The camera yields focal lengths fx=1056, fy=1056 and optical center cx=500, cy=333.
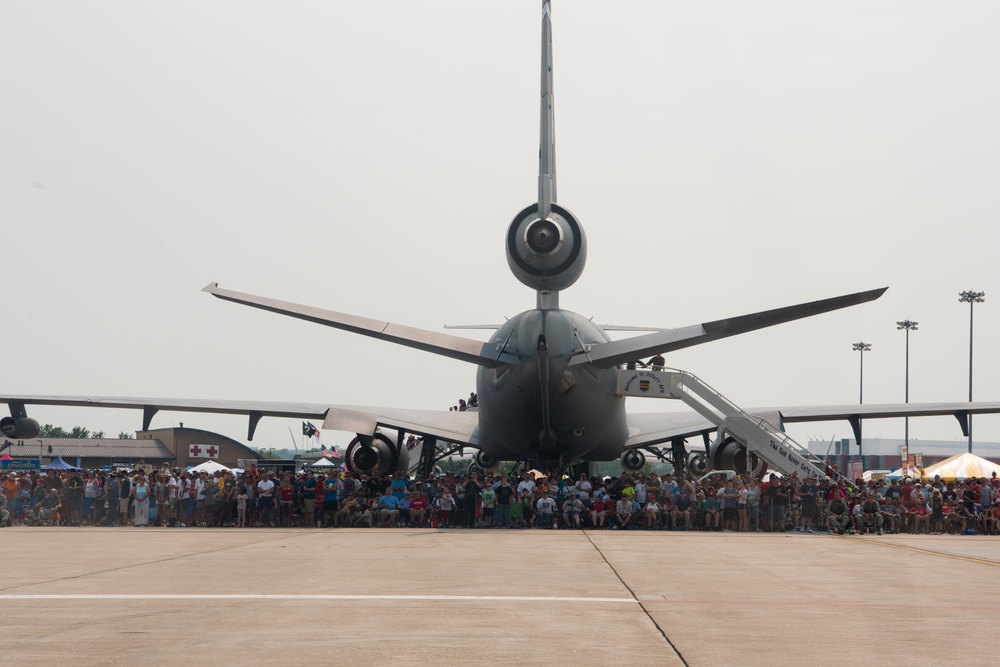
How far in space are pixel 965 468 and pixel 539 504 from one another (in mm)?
24563

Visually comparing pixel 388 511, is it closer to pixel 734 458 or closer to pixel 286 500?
pixel 286 500

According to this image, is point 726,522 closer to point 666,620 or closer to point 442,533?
point 442,533

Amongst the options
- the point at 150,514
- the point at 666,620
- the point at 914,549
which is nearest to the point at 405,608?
the point at 666,620

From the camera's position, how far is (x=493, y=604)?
1027 cm

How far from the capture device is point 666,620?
928cm

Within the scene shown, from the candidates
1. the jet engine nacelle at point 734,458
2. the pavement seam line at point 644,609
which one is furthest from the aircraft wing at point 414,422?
the pavement seam line at point 644,609

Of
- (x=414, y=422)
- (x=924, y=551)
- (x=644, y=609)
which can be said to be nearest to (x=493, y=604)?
(x=644, y=609)

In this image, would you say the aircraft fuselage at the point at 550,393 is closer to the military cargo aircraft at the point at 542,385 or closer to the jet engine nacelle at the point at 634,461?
the military cargo aircraft at the point at 542,385

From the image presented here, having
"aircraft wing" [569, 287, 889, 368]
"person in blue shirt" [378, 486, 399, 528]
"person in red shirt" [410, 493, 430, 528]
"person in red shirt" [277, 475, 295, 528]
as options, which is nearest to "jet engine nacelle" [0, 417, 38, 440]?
"person in red shirt" [277, 475, 295, 528]

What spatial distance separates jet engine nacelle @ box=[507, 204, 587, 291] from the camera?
24.8 m

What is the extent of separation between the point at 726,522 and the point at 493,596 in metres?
16.2

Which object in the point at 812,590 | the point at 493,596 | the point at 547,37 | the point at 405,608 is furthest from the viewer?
the point at 547,37

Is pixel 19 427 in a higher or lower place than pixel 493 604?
higher

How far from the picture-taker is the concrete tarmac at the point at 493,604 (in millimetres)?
7664
